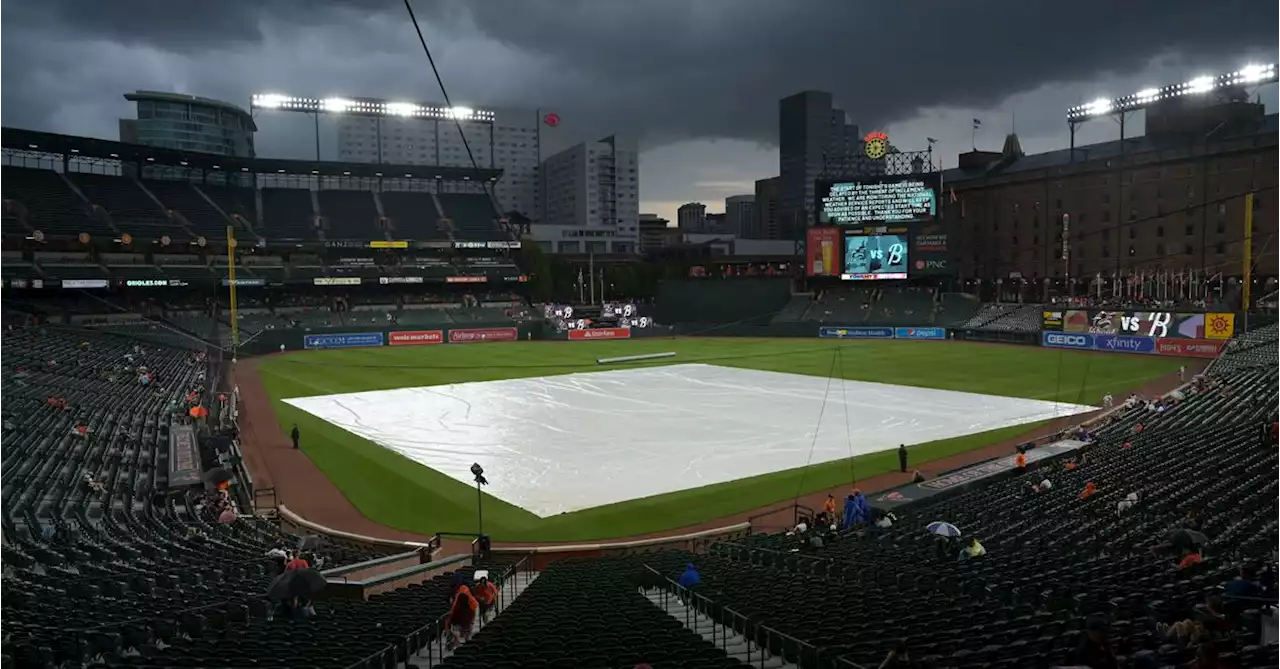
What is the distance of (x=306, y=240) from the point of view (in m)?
79.2

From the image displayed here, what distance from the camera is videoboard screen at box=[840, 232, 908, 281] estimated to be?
7025 centimetres

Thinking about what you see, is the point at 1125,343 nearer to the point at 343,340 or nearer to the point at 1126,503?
the point at 1126,503

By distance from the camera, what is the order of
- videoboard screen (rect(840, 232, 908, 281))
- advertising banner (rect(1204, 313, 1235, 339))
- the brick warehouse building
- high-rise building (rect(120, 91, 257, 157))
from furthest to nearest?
1. high-rise building (rect(120, 91, 257, 157))
2. videoboard screen (rect(840, 232, 908, 281))
3. the brick warehouse building
4. advertising banner (rect(1204, 313, 1235, 339))

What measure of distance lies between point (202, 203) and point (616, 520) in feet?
237

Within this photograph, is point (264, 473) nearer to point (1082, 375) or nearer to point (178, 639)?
point (178, 639)

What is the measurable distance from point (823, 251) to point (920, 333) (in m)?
11.8

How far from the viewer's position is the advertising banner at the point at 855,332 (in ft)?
245

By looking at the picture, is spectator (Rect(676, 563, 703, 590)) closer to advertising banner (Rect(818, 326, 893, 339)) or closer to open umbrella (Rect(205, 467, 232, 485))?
open umbrella (Rect(205, 467, 232, 485))

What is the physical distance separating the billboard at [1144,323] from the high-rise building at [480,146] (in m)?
128

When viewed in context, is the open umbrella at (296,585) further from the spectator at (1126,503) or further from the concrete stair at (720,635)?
the spectator at (1126,503)

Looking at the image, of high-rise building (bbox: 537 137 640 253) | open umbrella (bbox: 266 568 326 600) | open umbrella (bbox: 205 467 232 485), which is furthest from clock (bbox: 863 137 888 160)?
high-rise building (bbox: 537 137 640 253)

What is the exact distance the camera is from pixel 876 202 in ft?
228

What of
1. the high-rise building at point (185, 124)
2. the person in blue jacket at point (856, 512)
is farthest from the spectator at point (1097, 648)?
the high-rise building at point (185, 124)

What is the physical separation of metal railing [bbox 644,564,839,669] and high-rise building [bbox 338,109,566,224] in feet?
533
